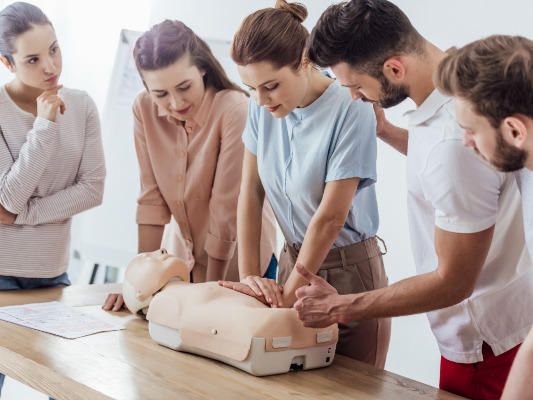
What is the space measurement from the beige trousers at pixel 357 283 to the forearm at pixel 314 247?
0.13 m

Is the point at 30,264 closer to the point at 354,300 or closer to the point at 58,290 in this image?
the point at 58,290

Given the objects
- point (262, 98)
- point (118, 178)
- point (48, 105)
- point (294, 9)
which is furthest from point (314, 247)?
point (118, 178)

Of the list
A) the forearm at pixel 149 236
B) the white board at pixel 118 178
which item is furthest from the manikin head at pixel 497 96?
the white board at pixel 118 178

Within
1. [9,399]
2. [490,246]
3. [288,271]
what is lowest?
[9,399]

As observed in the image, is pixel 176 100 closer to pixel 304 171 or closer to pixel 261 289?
pixel 304 171

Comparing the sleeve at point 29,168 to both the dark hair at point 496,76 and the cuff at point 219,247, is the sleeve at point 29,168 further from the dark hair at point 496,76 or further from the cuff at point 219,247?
the dark hair at point 496,76

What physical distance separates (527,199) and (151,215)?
4.42 feet

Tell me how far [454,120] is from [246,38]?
0.61m

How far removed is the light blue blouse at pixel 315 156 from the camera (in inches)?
72.7

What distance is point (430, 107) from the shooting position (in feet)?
5.06

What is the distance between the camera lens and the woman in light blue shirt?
182cm

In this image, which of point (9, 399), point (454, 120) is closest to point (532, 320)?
point (454, 120)

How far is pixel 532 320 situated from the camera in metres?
1.66

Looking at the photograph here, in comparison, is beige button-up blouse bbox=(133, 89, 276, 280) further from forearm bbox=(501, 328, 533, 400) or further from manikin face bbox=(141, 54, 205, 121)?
forearm bbox=(501, 328, 533, 400)
